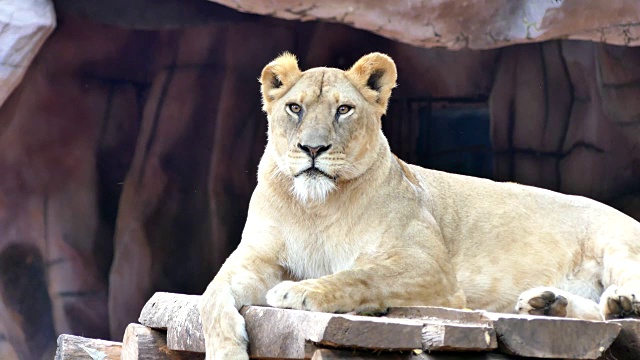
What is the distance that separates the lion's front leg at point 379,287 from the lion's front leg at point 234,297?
0.60 ft

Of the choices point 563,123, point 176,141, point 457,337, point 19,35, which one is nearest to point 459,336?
point 457,337

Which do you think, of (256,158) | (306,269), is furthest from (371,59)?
(256,158)

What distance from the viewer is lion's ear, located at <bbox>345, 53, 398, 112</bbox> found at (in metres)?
4.27

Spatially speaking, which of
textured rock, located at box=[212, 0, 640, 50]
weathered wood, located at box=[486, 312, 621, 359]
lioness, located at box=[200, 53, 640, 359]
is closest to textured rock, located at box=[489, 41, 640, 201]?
→ textured rock, located at box=[212, 0, 640, 50]

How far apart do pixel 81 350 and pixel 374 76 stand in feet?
6.09

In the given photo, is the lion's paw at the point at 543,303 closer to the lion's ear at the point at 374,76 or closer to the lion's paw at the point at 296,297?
the lion's paw at the point at 296,297

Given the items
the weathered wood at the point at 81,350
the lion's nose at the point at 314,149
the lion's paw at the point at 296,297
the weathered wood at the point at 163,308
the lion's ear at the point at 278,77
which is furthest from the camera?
the weathered wood at the point at 81,350

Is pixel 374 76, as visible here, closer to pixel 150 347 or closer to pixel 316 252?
pixel 316 252

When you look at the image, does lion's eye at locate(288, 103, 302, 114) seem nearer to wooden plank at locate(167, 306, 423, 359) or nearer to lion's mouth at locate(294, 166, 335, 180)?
lion's mouth at locate(294, 166, 335, 180)

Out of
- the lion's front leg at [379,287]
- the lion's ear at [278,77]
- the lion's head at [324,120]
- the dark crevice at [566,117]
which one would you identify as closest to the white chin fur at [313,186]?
the lion's head at [324,120]

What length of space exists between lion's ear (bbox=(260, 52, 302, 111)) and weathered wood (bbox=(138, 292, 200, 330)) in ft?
2.92

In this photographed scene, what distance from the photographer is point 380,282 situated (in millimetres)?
3809

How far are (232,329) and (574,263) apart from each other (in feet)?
6.12

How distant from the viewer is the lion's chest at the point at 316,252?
4.03 meters
